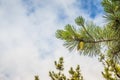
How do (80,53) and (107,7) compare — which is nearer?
(107,7)

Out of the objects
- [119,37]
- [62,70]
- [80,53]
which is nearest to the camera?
[119,37]

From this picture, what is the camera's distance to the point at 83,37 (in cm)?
593

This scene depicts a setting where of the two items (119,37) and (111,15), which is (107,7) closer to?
(111,15)

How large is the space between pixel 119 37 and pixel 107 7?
745 mm

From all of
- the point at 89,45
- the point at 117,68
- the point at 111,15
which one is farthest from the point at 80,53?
the point at 117,68

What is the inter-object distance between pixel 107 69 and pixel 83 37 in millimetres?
4552

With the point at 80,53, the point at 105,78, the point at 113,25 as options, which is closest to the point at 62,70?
the point at 105,78

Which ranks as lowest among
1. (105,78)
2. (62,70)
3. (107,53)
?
(107,53)

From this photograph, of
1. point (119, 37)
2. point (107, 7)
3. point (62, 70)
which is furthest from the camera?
point (62, 70)

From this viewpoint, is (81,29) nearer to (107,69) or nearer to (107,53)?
(107,53)

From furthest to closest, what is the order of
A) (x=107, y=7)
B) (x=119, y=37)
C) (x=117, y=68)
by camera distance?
1. (x=117, y=68)
2. (x=119, y=37)
3. (x=107, y=7)

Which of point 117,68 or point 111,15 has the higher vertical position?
point 117,68

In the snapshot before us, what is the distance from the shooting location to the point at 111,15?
5301 millimetres

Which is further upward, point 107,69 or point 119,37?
point 107,69
